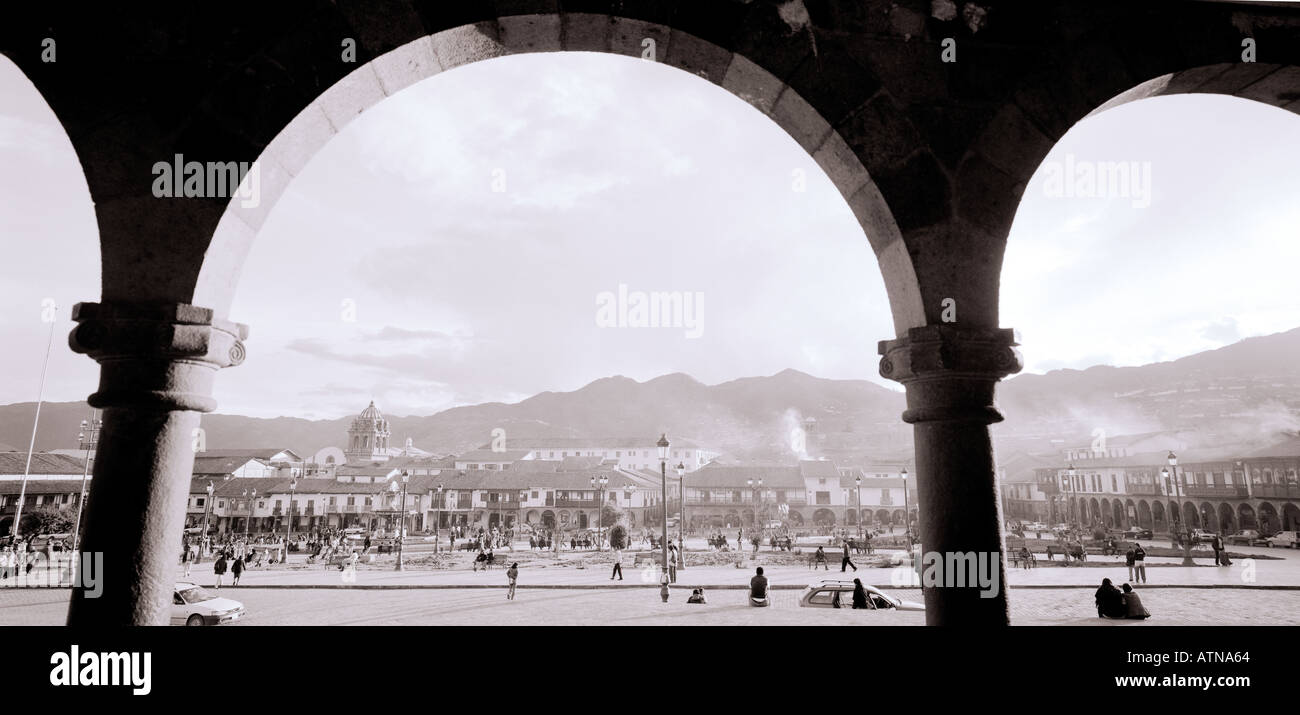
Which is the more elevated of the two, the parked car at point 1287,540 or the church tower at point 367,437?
the church tower at point 367,437

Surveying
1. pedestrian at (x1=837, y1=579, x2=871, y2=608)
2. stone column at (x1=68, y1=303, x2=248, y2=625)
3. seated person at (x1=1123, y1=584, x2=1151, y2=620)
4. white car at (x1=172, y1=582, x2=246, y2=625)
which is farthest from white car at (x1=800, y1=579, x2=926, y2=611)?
white car at (x1=172, y1=582, x2=246, y2=625)

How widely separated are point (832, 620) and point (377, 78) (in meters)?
9.39

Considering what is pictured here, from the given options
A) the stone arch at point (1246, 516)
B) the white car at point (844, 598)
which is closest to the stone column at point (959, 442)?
the white car at point (844, 598)

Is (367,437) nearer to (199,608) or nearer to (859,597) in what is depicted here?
(199,608)

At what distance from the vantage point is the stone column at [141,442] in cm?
248

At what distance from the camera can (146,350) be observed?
259cm

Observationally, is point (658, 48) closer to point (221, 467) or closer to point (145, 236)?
point (145, 236)

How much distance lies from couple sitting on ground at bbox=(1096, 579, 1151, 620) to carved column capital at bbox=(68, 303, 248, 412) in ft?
38.6

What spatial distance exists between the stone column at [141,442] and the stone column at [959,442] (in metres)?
3.18

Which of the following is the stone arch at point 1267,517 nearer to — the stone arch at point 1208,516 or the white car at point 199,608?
the stone arch at point 1208,516

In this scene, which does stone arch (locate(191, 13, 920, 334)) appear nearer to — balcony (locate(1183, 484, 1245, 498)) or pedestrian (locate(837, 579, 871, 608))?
pedestrian (locate(837, 579, 871, 608))

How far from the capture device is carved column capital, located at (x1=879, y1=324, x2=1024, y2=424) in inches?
112

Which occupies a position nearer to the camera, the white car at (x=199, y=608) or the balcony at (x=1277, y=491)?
the white car at (x=199, y=608)

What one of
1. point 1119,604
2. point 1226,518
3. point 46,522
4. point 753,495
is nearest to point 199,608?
point 1119,604
